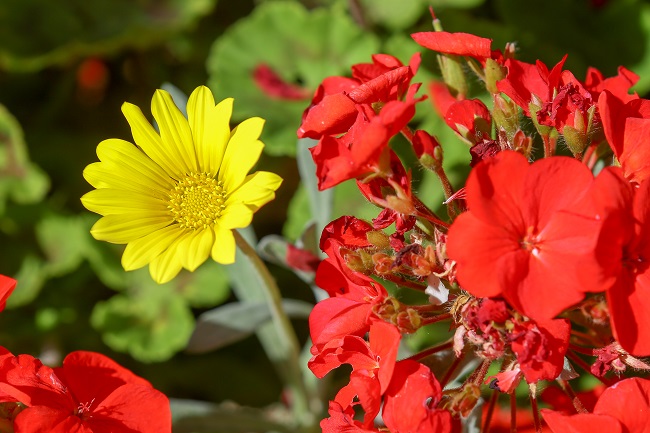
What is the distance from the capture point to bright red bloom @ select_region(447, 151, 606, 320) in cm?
105

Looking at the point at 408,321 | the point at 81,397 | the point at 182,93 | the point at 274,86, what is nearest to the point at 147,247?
the point at 81,397

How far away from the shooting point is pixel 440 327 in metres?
1.92

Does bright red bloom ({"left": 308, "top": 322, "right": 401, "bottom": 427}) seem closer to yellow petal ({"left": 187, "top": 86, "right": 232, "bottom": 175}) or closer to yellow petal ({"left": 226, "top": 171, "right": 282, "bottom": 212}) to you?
yellow petal ({"left": 226, "top": 171, "right": 282, "bottom": 212})

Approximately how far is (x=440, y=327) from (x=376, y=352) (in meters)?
0.77

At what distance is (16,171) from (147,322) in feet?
1.82

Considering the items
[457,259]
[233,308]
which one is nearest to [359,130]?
[457,259]

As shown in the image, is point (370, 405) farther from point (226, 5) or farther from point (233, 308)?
point (226, 5)

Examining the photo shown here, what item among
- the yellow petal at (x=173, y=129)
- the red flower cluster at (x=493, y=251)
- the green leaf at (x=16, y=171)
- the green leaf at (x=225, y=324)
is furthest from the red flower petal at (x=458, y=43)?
the green leaf at (x=16, y=171)

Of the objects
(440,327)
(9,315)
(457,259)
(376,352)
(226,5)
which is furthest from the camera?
(226,5)

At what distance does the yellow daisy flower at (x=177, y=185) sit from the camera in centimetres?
122

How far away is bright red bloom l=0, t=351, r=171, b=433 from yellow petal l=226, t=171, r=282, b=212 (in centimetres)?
36

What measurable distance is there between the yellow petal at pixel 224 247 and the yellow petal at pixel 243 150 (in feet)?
0.29

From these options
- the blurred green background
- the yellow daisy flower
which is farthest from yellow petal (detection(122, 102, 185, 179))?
the blurred green background

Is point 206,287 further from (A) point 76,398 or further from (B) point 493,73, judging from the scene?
(B) point 493,73
